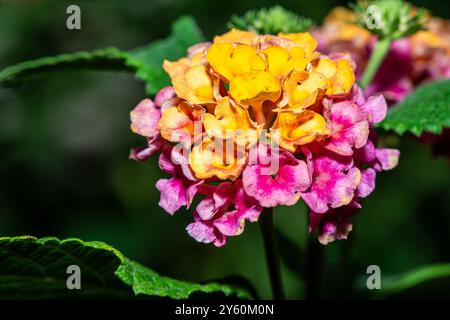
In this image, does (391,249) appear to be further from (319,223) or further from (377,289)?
(319,223)

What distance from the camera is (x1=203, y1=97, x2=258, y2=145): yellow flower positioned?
963mm

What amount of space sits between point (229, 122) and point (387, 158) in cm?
29

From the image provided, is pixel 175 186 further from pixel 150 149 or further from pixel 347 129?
pixel 347 129

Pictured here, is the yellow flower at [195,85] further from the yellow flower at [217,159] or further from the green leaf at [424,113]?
the green leaf at [424,113]

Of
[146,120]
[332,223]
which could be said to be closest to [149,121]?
[146,120]

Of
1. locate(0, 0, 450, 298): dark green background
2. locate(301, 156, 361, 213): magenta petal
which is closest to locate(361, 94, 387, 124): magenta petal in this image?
locate(301, 156, 361, 213): magenta petal

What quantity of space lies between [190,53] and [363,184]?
1.24ft

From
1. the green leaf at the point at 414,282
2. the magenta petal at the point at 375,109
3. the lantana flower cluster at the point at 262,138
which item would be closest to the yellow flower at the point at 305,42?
the lantana flower cluster at the point at 262,138

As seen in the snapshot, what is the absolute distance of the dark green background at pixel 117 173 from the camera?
96.3 inches

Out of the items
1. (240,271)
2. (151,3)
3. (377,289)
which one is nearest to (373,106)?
(377,289)

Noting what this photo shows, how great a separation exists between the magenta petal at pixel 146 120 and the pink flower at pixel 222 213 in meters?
0.13

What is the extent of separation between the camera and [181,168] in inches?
39.9

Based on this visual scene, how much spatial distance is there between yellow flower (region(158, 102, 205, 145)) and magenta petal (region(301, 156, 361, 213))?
0.19 m

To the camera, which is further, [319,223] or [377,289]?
[377,289]
